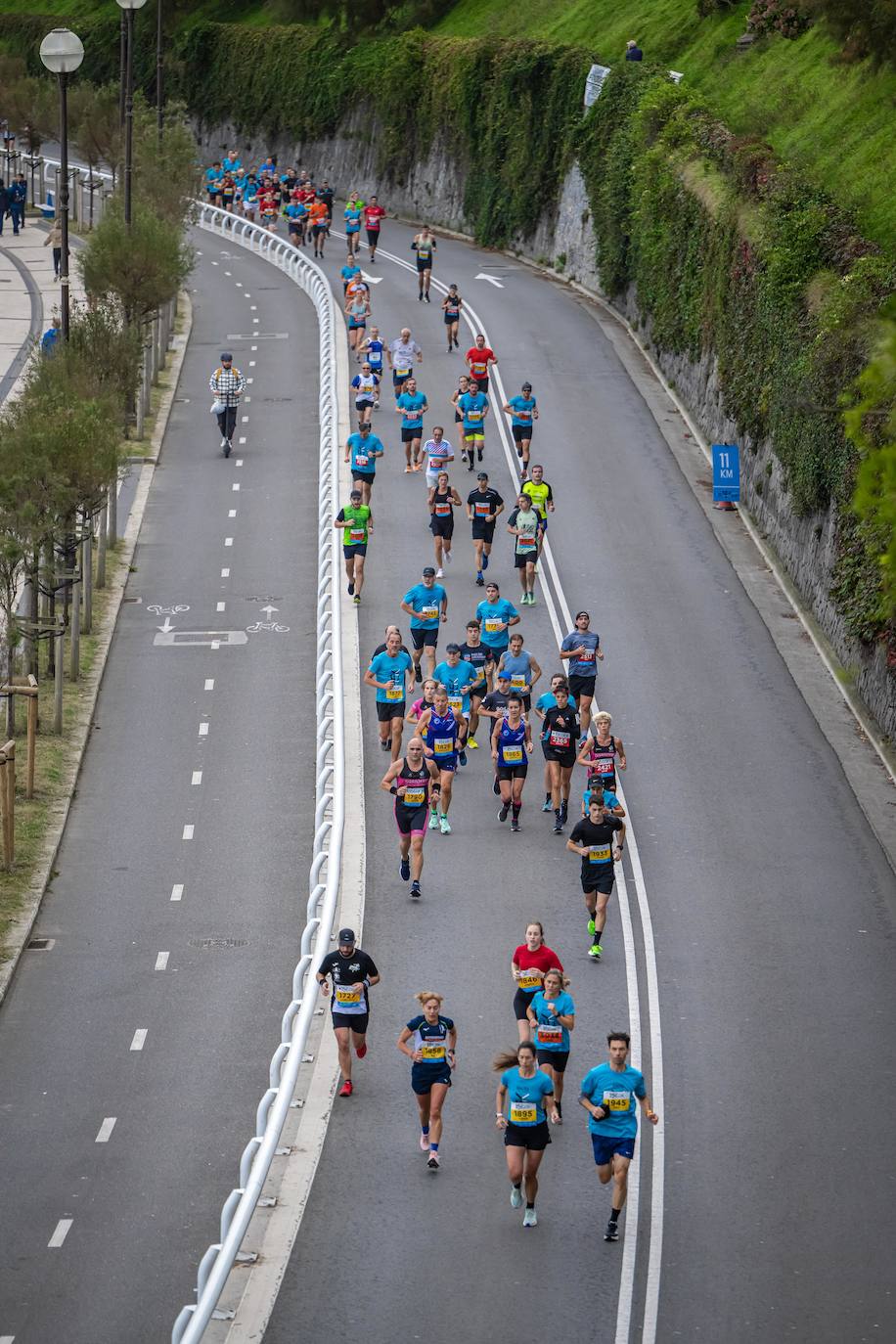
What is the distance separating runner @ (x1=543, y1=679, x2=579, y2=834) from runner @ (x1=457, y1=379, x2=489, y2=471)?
13111 mm

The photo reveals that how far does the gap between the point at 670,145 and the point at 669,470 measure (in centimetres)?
1051

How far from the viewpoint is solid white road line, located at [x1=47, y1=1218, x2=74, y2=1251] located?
1384 centimetres

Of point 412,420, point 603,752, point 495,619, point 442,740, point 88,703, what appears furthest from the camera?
point 412,420

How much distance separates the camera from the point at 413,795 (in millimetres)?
18938

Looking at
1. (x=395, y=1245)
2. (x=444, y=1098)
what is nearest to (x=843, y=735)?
(x=444, y=1098)

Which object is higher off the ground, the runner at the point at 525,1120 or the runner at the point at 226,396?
the runner at the point at 525,1120

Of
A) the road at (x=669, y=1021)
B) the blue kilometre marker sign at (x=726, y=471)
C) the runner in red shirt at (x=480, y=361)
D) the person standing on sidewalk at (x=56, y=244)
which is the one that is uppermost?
the runner in red shirt at (x=480, y=361)

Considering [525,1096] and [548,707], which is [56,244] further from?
[525,1096]

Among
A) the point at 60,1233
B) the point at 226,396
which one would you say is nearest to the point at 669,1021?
the point at 60,1233

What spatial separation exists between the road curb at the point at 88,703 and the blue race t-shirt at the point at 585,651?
5.73 m

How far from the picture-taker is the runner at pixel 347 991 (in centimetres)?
1542

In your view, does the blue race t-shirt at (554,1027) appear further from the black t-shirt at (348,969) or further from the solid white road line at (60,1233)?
the solid white road line at (60,1233)

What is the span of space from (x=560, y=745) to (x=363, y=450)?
10.6m

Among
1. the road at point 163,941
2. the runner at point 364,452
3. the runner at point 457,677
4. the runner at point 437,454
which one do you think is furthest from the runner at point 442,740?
the runner at point 364,452
